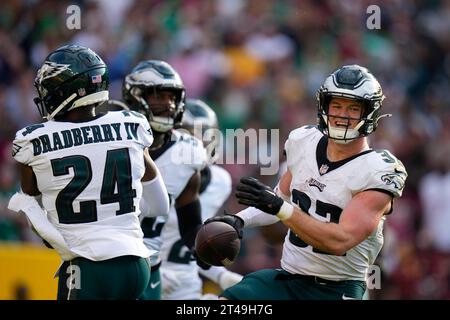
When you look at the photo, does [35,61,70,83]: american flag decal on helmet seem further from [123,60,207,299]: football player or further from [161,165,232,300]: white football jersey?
[161,165,232,300]: white football jersey

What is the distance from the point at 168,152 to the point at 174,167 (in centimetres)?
11

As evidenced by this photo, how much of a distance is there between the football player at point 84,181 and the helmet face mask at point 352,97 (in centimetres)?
95

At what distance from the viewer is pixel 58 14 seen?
1220 cm

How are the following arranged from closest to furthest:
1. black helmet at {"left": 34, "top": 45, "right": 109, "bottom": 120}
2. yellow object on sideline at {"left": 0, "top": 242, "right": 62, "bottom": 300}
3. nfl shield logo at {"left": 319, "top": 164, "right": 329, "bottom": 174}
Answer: black helmet at {"left": 34, "top": 45, "right": 109, "bottom": 120} → nfl shield logo at {"left": 319, "top": 164, "right": 329, "bottom": 174} → yellow object on sideline at {"left": 0, "top": 242, "right": 62, "bottom": 300}

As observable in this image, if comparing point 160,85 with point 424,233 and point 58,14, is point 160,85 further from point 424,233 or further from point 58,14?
point 58,14

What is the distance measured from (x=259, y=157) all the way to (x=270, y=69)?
69.2 inches

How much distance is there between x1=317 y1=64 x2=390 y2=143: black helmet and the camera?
17.3 ft

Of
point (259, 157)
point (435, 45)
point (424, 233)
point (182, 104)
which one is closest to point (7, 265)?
point (259, 157)

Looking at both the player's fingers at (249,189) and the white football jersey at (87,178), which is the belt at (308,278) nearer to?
the player's fingers at (249,189)

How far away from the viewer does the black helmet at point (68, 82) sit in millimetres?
5234

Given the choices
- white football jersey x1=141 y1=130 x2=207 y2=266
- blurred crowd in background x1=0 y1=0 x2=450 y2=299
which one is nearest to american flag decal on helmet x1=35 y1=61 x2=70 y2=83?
white football jersey x1=141 y1=130 x2=207 y2=266

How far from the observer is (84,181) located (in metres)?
5.11

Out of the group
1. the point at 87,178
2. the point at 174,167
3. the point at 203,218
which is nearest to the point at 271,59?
the point at 203,218

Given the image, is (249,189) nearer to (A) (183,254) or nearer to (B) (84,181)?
(B) (84,181)
